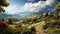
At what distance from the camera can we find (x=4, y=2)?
7.65 m

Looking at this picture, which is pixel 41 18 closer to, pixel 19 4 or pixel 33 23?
pixel 33 23

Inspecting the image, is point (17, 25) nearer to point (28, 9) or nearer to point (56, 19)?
point (28, 9)

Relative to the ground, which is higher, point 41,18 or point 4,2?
point 4,2

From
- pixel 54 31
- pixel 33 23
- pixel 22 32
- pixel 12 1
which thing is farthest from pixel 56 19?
pixel 12 1

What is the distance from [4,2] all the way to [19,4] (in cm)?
68

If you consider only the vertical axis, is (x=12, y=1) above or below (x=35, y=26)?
above

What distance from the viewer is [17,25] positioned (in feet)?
24.1

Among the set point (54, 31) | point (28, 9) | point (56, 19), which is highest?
point (28, 9)

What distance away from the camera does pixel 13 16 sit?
24.2 feet

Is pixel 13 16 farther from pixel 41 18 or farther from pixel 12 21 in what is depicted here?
pixel 41 18

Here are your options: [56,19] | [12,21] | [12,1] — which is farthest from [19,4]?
[56,19]

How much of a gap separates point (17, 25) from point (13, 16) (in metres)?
0.42

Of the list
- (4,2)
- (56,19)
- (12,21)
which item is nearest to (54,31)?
(56,19)

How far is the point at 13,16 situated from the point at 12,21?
0.22 metres
